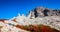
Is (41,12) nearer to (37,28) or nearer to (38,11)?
(38,11)

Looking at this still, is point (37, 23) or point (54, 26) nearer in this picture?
point (54, 26)

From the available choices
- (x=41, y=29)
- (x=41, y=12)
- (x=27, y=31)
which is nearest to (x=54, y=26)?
(x=41, y=29)

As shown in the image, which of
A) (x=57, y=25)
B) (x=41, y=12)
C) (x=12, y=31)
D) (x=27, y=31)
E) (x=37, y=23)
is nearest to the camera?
(x=12, y=31)

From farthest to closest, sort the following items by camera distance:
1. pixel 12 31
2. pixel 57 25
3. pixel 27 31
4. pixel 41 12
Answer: pixel 41 12
pixel 57 25
pixel 27 31
pixel 12 31

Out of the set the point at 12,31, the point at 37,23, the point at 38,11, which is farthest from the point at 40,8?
the point at 12,31

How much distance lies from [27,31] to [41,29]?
242 cm

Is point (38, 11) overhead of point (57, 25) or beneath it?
overhead

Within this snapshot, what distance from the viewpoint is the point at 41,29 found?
25.5 m

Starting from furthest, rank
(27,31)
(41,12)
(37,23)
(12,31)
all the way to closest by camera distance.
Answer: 1. (41,12)
2. (37,23)
3. (27,31)
4. (12,31)

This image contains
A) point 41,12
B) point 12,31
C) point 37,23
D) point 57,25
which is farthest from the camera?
point 41,12

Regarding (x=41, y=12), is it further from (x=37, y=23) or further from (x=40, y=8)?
(x=37, y=23)

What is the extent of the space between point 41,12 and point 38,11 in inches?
63.0

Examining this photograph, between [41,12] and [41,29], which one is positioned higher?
[41,12]

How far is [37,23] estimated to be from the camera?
29.1 metres
